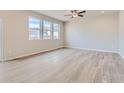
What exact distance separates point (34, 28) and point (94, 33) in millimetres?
4543

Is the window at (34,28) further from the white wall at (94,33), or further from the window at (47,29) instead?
the white wall at (94,33)

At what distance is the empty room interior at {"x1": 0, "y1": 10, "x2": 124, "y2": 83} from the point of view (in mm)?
3606

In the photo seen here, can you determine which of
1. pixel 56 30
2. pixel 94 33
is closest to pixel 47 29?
pixel 56 30

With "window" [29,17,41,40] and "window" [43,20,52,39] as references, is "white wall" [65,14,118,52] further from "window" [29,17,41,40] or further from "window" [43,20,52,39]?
"window" [29,17,41,40]

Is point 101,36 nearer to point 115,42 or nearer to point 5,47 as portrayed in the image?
point 115,42

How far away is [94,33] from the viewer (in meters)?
9.59

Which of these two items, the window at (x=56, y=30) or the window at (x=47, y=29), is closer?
the window at (x=47, y=29)

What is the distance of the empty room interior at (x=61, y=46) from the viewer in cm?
361

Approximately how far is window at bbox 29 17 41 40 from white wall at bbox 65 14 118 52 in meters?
3.78

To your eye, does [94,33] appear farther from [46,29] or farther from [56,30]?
[46,29]

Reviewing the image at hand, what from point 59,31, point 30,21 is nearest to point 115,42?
point 59,31

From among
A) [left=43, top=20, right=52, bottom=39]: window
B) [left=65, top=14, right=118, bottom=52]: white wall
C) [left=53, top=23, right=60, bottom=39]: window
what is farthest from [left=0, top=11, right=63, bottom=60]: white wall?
[left=65, top=14, right=118, bottom=52]: white wall

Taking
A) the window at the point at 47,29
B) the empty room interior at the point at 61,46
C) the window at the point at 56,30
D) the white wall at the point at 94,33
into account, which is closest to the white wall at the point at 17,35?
the empty room interior at the point at 61,46
